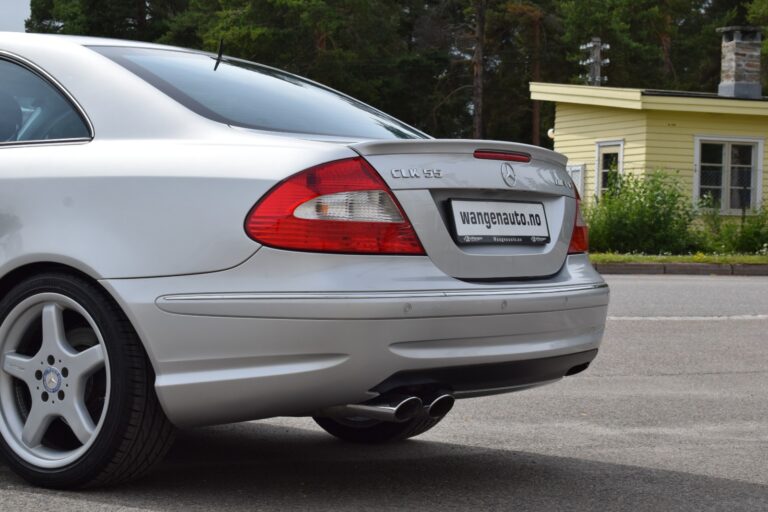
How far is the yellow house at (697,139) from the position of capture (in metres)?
27.8

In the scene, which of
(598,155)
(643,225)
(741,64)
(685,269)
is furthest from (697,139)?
(685,269)

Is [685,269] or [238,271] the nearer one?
[238,271]

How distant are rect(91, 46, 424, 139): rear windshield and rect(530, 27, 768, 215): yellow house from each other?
74.0ft

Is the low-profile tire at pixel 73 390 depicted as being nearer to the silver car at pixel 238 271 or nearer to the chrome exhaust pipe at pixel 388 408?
the silver car at pixel 238 271

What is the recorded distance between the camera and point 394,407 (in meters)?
4.06

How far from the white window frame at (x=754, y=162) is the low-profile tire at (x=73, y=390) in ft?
82.2

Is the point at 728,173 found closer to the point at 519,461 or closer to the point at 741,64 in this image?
the point at 741,64

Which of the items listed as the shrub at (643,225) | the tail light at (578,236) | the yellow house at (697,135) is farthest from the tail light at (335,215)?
the yellow house at (697,135)

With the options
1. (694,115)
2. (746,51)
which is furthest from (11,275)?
(746,51)

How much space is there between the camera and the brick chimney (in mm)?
29719

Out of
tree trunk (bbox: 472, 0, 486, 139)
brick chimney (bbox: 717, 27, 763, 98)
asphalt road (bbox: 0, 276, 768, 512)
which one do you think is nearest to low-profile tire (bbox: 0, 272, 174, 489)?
asphalt road (bbox: 0, 276, 768, 512)

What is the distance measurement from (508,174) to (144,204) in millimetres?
1230

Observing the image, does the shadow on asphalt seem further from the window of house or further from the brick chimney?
the brick chimney

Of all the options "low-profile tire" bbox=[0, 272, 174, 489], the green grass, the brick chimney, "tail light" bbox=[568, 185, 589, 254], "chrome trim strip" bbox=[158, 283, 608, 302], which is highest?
the brick chimney
